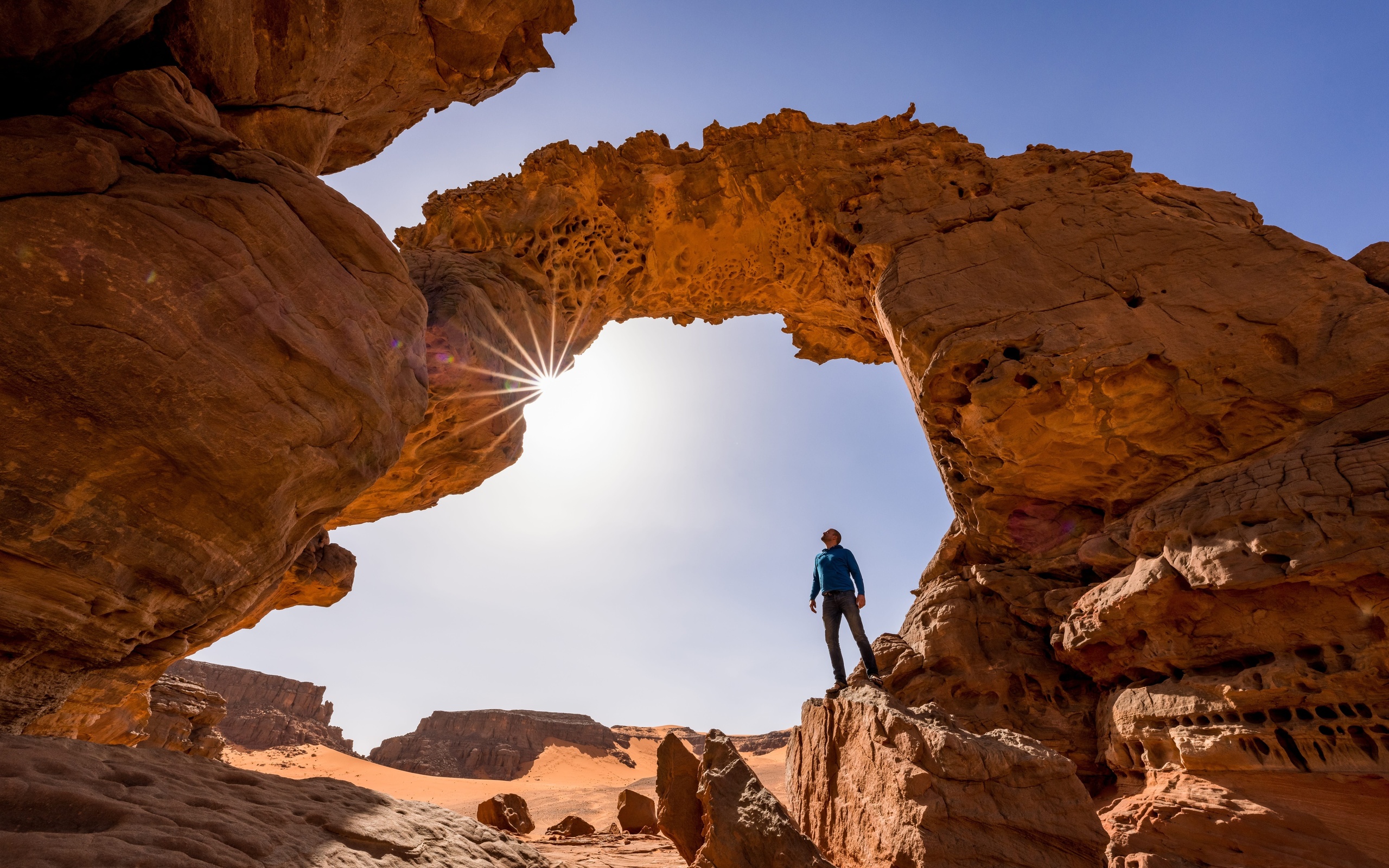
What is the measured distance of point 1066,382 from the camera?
7266mm

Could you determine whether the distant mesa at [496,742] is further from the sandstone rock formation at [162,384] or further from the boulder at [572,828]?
the sandstone rock formation at [162,384]

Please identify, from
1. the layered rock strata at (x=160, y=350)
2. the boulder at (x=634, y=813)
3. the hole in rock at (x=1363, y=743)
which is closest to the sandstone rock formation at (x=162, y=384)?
the layered rock strata at (x=160, y=350)

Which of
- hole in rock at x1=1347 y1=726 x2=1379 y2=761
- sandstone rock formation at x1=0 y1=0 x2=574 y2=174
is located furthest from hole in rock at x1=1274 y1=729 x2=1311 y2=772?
sandstone rock formation at x1=0 y1=0 x2=574 y2=174

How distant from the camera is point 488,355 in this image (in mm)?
8156

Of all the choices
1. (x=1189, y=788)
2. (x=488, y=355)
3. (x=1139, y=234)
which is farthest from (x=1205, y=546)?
(x=488, y=355)

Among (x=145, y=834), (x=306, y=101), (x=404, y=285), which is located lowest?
(x=145, y=834)

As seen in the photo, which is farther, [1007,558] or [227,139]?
[1007,558]

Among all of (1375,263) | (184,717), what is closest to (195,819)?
(1375,263)

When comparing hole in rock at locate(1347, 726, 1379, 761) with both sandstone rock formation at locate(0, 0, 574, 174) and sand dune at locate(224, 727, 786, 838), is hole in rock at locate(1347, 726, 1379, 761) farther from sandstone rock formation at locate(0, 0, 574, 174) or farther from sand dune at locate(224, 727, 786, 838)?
sandstone rock formation at locate(0, 0, 574, 174)

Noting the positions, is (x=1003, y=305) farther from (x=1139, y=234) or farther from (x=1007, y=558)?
(x=1007, y=558)

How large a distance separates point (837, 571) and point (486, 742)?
42.0m

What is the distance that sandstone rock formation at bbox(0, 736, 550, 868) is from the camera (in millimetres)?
1883

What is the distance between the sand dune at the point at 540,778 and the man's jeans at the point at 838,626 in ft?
22.3

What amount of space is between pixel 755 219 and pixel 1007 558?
7.34 meters
